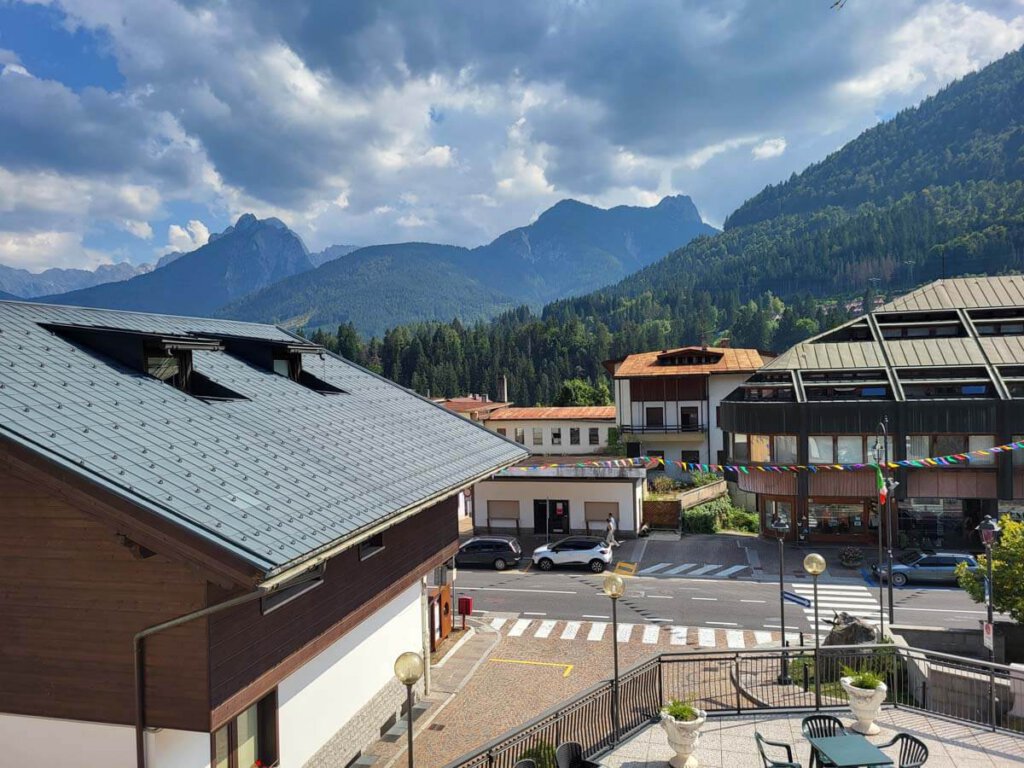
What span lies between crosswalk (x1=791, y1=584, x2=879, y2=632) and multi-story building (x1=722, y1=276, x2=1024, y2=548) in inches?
290

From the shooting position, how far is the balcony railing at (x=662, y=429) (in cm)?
5519

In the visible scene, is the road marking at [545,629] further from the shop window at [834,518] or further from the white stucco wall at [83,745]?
the shop window at [834,518]

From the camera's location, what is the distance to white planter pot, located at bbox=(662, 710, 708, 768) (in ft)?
35.4

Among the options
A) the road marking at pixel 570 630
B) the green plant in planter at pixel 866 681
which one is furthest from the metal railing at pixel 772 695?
the road marking at pixel 570 630

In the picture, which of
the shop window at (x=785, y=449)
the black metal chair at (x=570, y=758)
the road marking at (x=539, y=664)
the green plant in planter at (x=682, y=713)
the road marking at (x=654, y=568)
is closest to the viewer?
the black metal chair at (x=570, y=758)

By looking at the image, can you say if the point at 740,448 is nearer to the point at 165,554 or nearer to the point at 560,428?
the point at 560,428

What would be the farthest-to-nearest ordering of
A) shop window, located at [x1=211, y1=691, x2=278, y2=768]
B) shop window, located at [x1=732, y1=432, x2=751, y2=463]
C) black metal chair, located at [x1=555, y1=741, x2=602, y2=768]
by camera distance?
shop window, located at [x1=732, y1=432, x2=751, y2=463] → shop window, located at [x1=211, y1=691, x2=278, y2=768] → black metal chair, located at [x1=555, y1=741, x2=602, y2=768]

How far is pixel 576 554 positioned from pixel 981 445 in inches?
826

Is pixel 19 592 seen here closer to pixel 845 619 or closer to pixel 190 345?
pixel 190 345

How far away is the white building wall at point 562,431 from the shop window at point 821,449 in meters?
26.4

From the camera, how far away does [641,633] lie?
23.2 m

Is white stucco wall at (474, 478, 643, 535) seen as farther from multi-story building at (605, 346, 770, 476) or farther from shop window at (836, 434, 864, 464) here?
multi-story building at (605, 346, 770, 476)

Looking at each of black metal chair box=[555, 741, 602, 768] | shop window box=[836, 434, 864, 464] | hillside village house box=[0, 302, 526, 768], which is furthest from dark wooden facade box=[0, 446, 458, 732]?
shop window box=[836, 434, 864, 464]

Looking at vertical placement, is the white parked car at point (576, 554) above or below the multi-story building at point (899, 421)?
below
